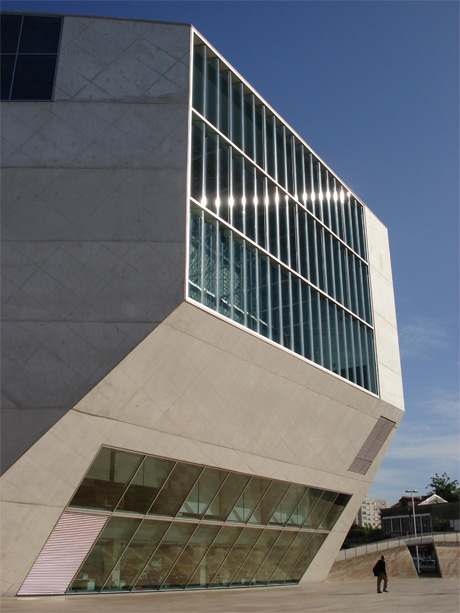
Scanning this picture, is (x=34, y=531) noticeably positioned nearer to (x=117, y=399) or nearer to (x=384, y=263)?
(x=117, y=399)

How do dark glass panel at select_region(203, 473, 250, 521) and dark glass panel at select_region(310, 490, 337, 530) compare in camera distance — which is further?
dark glass panel at select_region(310, 490, 337, 530)

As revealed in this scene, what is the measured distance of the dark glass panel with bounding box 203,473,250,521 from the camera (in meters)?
19.0

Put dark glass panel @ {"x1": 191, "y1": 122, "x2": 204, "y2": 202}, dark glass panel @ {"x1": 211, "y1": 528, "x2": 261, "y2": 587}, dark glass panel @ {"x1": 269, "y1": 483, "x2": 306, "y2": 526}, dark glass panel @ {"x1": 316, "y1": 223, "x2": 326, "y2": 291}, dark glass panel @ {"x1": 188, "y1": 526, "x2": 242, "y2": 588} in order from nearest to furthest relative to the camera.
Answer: dark glass panel @ {"x1": 191, "y1": 122, "x2": 204, "y2": 202} < dark glass panel @ {"x1": 188, "y1": 526, "x2": 242, "y2": 588} < dark glass panel @ {"x1": 211, "y1": 528, "x2": 261, "y2": 587} < dark glass panel @ {"x1": 269, "y1": 483, "x2": 306, "y2": 526} < dark glass panel @ {"x1": 316, "y1": 223, "x2": 326, "y2": 291}

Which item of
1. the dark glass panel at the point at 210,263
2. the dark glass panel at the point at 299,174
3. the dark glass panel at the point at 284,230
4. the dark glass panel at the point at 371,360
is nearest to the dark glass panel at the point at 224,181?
the dark glass panel at the point at 210,263

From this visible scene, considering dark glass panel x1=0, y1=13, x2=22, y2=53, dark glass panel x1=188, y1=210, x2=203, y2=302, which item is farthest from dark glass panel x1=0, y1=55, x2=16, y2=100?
dark glass panel x1=188, y1=210, x2=203, y2=302

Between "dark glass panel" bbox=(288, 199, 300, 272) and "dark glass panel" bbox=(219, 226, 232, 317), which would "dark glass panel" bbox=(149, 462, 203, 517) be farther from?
"dark glass panel" bbox=(288, 199, 300, 272)

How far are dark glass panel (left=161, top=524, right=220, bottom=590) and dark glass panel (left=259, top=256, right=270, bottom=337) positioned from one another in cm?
654

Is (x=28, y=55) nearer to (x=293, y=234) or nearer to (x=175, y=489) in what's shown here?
(x=293, y=234)

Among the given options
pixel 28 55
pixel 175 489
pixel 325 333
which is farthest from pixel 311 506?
pixel 28 55

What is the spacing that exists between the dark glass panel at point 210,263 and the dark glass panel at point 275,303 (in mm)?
3452

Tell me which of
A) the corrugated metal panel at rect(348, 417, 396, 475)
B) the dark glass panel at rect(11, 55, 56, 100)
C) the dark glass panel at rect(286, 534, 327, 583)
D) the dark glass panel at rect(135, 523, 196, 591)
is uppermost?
the dark glass panel at rect(11, 55, 56, 100)

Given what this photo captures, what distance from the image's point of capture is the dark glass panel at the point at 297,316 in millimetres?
21000

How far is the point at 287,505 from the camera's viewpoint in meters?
22.3

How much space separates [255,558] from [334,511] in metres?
5.14
